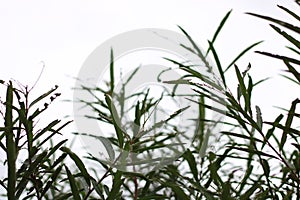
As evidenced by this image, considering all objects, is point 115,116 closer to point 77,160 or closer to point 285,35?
point 77,160

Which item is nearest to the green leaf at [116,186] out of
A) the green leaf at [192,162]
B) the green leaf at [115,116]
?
the green leaf at [115,116]

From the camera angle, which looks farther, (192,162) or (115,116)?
(192,162)

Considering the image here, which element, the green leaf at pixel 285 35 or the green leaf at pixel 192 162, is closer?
the green leaf at pixel 285 35

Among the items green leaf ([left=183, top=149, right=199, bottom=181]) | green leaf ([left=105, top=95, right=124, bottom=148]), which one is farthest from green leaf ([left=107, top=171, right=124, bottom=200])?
green leaf ([left=183, top=149, right=199, bottom=181])

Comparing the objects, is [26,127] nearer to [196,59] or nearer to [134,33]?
[134,33]

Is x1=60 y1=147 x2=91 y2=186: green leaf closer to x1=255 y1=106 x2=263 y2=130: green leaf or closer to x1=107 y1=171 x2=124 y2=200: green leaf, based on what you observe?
x1=107 y1=171 x2=124 y2=200: green leaf

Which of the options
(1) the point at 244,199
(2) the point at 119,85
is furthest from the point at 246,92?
(2) the point at 119,85

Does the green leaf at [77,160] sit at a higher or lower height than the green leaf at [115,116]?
lower

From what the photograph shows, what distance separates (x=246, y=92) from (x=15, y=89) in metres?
0.25

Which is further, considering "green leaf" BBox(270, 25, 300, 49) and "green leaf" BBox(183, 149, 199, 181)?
"green leaf" BBox(183, 149, 199, 181)

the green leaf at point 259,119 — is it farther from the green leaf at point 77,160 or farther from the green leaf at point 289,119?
the green leaf at point 77,160

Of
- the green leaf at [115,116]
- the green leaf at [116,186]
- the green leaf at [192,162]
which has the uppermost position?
the green leaf at [115,116]

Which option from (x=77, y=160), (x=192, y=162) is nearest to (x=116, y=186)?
(x=77, y=160)

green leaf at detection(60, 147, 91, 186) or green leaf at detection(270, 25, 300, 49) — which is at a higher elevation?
green leaf at detection(270, 25, 300, 49)
